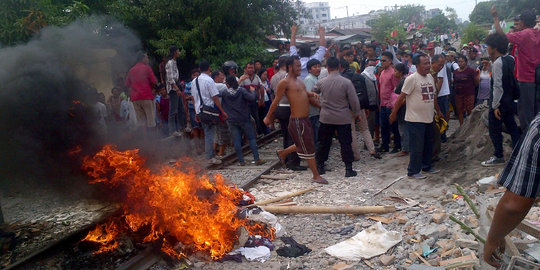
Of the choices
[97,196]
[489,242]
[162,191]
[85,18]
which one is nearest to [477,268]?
[489,242]

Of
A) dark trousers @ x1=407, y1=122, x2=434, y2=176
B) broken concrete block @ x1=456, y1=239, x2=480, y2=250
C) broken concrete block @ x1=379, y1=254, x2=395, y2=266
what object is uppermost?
dark trousers @ x1=407, y1=122, x2=434, y2=176

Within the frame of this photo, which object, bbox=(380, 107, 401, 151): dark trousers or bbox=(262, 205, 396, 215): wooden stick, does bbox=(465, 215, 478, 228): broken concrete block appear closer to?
bbox=(262, 205, 396, 215): wooden stick

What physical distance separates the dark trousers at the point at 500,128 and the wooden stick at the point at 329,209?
2.52 m

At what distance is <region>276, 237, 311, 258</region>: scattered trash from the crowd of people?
8.38ft

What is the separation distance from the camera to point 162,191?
534 centimetres

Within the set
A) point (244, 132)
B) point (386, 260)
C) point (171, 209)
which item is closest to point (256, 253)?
point (171, 209)

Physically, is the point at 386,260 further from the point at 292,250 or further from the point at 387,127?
the point at 387,127

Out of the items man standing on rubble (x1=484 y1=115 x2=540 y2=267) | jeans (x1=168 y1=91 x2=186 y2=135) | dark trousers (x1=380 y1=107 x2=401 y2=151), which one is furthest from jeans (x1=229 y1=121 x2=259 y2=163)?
man standing on rubble (x1=484 y1=115 x2=540 y2=267)

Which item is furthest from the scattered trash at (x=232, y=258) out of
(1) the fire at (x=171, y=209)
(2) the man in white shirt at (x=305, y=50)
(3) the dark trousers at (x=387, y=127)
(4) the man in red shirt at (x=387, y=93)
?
(2) the man in white shirt at (x=305, y=50)

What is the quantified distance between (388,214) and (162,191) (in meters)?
3.06

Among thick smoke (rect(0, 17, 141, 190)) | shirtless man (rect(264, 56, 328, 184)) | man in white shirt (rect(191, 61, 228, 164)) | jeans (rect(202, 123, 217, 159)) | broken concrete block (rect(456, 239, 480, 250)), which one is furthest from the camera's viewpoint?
jeans (rect(202, 123, 217, 159))

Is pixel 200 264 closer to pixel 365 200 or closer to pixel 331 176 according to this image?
pixel 365 200

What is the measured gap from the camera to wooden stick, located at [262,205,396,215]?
5.76 meters

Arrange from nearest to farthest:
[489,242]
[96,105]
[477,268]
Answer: [489,242] → [477,268] → [96,105]
